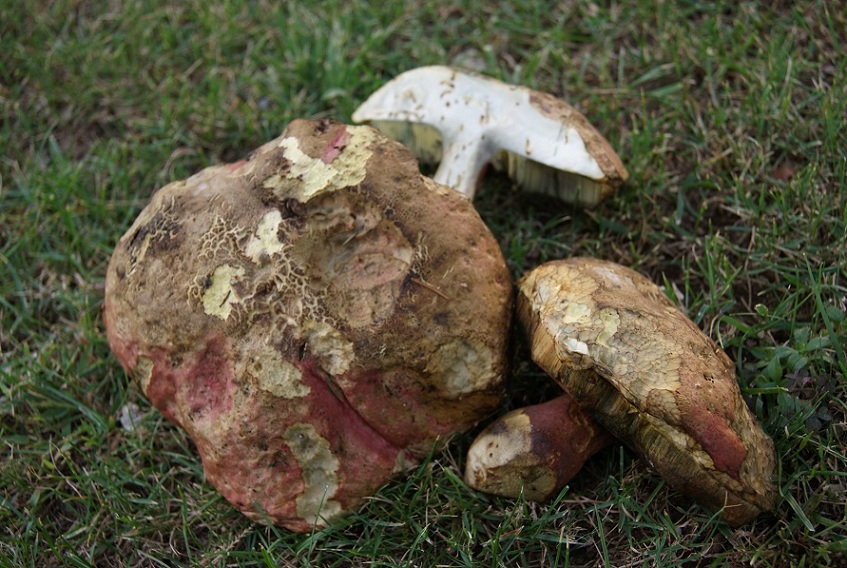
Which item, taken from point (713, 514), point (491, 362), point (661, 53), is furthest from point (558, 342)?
point (661, 53)

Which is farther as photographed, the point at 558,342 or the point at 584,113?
the point at 584,113

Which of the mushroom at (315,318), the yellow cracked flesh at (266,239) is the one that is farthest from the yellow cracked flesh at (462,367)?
the yellow cracked flesh at (266,239)

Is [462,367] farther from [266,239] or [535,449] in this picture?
[266,239]

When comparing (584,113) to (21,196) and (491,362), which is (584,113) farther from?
(21,196)

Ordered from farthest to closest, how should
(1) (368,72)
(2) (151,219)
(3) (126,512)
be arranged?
(1) (368,72) → (3) (126,512) → (2) (151,219)

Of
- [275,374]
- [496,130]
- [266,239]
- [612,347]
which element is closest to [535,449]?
[612,347]

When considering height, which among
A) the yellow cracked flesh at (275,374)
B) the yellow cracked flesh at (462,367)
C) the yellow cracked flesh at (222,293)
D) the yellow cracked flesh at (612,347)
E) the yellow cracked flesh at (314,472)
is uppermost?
the yellow cracked flesh at (222,293)

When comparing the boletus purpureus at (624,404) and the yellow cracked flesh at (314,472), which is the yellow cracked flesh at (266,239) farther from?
the boletus purpureus at (624,404)
